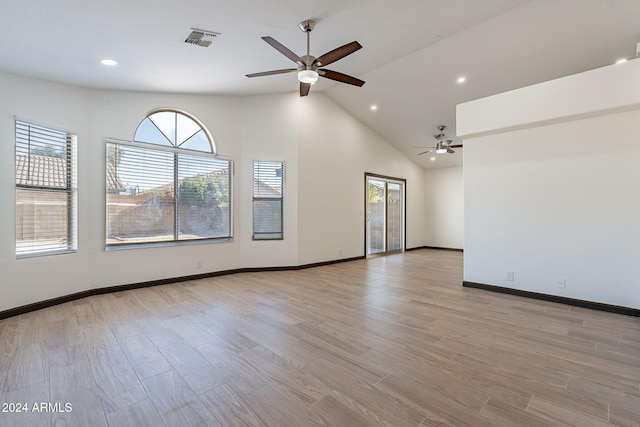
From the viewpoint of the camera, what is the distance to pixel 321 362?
2.29 m

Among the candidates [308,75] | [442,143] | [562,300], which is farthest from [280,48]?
[442,143]

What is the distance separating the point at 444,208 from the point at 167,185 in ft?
27.4

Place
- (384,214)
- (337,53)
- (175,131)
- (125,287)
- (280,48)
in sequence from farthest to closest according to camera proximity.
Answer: (384,214) → (175,131) → (125,287) → (337,53) → (280,48)

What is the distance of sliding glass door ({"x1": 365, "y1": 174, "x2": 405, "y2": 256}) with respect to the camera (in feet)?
26.0

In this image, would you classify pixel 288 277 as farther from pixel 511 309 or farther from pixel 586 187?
pixel 586 187

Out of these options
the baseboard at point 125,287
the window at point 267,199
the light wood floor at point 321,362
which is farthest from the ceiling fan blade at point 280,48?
the baseboard at point 125,287

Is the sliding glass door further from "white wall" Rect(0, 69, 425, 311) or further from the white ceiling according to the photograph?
the white ceiling

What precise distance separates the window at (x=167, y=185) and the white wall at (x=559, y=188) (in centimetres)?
433

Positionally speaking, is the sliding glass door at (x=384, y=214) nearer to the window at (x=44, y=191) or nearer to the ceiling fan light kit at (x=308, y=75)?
the ceiling fan light kit at (x=308, y=75)

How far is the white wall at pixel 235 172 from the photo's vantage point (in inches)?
139

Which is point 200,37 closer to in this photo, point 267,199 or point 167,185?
point 167,185

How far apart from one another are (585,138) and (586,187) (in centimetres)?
62

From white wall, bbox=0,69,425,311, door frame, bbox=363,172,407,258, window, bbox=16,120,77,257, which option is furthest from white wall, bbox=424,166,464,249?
window, bbox=16,120,77,257

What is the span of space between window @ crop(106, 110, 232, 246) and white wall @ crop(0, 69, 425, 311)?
0.53 feet
